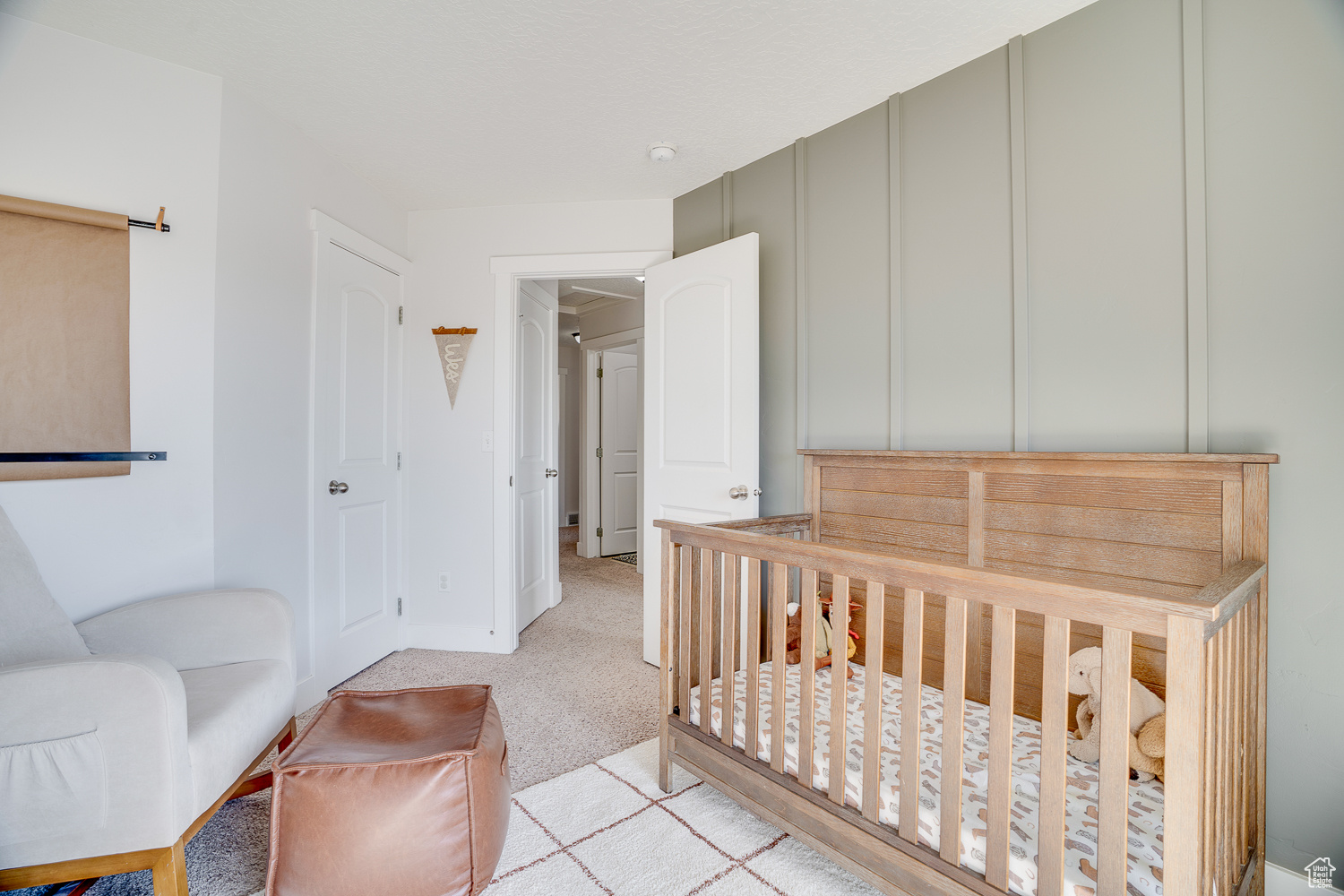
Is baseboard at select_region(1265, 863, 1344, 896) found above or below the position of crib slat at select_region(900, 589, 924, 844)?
below

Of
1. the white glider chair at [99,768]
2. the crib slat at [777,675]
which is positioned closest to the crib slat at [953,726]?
the crib slat at [777,675]

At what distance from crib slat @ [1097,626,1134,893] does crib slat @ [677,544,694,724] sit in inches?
40.2

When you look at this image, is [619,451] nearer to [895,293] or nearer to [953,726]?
[895,293]

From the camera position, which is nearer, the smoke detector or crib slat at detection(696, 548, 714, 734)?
crib slat at detection(696, 548, 714, 734)

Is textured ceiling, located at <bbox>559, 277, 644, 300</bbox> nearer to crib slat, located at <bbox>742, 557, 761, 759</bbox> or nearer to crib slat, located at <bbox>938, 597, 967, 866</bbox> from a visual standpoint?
crib slat, located at <bbox>742, 557, 761, 759</bbox>

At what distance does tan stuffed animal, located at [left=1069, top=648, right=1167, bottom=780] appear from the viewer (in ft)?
4.36

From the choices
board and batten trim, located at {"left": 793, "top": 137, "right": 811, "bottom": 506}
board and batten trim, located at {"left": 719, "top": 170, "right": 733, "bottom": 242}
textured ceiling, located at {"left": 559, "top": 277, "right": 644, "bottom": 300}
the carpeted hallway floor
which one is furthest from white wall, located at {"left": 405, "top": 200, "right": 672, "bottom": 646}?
textured ceiling, located at {"left": 559, "top": 277, "right": 644, "bottom": 300}

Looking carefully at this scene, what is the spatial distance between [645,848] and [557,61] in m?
2.31

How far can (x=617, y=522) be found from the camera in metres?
5.75

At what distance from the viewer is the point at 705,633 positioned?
5.69 ft

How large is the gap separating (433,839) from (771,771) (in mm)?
781

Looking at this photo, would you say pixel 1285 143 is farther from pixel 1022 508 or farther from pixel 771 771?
pixel 771 771

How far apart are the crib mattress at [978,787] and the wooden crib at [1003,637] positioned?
2cm

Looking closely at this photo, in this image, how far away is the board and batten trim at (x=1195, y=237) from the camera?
4.81 ft
